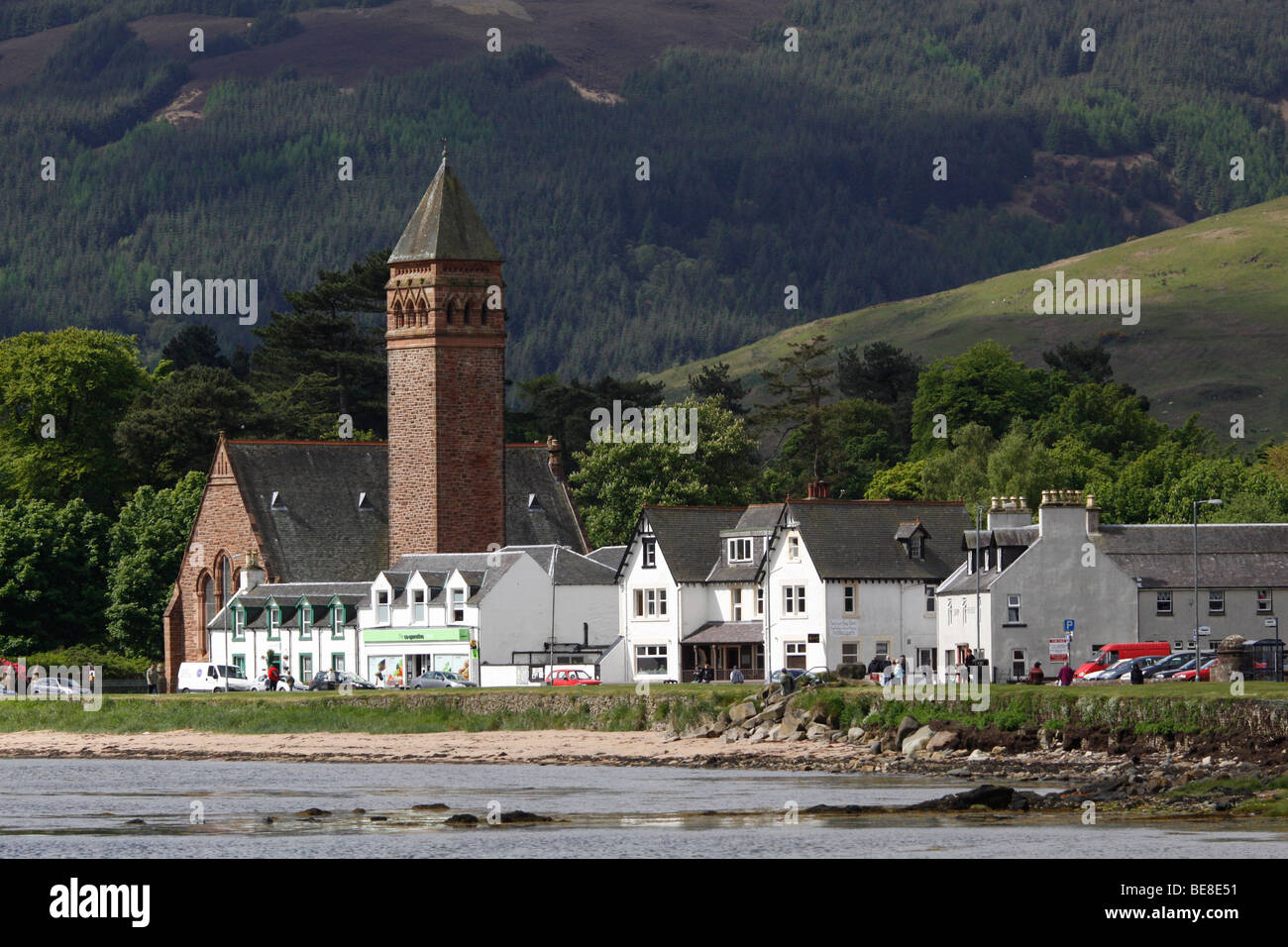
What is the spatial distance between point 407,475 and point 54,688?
21.4 meters

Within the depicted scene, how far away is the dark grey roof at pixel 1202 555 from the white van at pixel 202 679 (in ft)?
126

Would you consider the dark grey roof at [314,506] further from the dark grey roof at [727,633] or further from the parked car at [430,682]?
the dark grey roof at [727,633]

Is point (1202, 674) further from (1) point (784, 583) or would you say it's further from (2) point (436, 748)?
(1) point (784, 583)

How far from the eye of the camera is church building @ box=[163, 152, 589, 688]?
353ft

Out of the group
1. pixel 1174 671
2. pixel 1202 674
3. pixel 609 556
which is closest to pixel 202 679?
pixel 609 556

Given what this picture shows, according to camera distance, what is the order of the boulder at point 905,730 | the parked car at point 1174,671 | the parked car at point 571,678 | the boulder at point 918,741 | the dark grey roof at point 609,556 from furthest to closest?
the dark grey roof at point 609,556, the parked car at point 571,678, the parked car at point 1174,671, the boulder at point 905,730, the boulder at point 918,741

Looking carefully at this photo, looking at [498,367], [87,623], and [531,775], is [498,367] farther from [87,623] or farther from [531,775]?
[531,775]

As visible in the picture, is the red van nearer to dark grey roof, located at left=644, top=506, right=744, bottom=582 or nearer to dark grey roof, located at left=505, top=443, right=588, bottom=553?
dark grey roof, located at left=644, top=506, right=744, bottom=582

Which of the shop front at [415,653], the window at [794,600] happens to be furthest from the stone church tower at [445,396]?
the window at [794,600]

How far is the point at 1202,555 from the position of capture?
83.1m

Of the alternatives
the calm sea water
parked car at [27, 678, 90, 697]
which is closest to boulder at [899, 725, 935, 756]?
the calm sea water

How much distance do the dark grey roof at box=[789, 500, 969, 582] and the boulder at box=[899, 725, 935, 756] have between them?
1001 inches

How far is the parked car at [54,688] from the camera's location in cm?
9288

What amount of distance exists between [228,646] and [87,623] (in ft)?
27.9
